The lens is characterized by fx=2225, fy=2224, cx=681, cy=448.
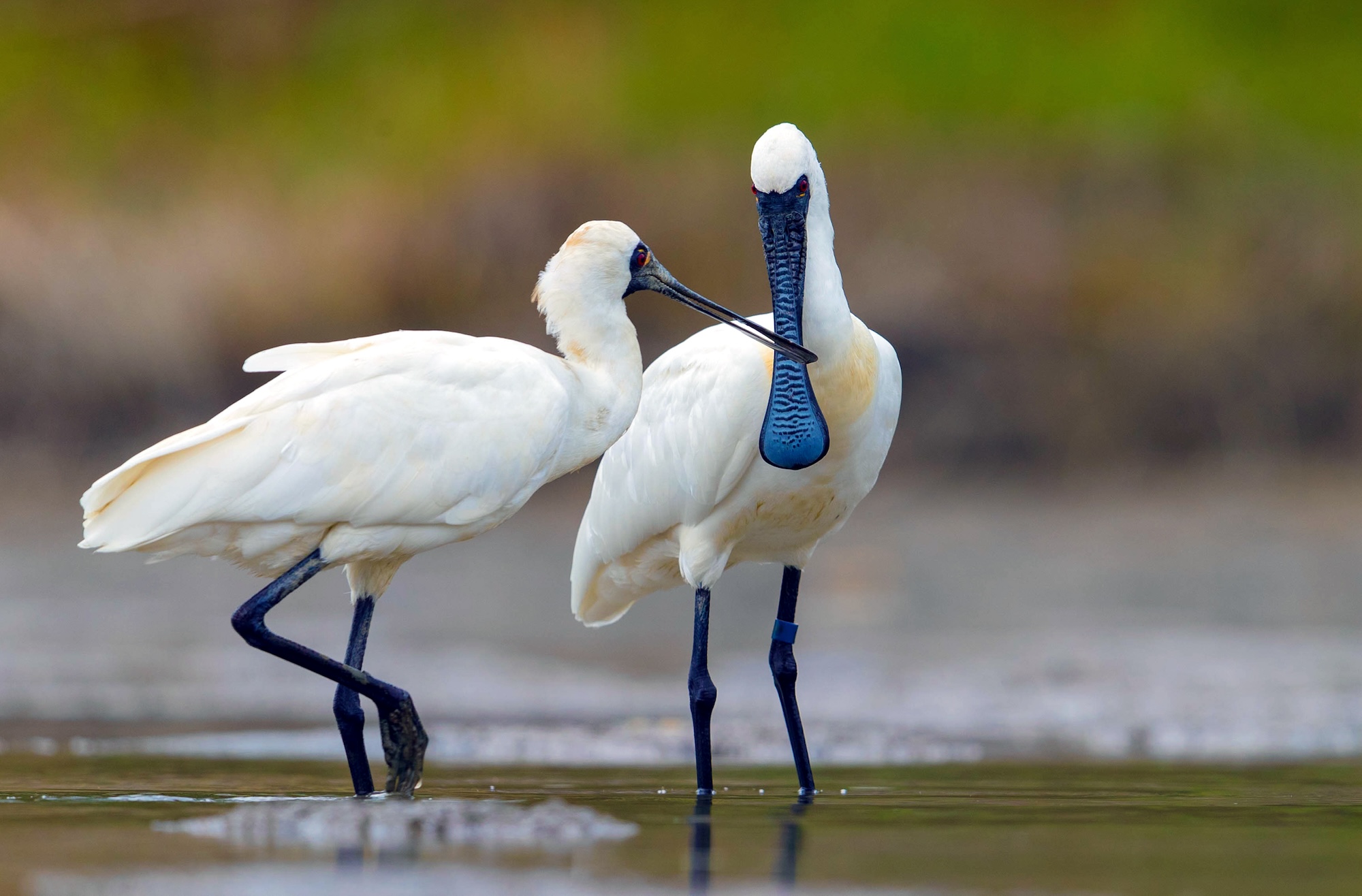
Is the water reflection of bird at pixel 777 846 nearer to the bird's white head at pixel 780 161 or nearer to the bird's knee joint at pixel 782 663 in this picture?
the bird's knee joint at pixel 782 663

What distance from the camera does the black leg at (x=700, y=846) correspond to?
5.16 m

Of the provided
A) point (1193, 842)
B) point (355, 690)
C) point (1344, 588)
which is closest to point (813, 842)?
point (1193, 842)

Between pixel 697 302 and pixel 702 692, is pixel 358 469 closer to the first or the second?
pixel 697 302

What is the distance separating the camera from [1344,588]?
13.5 metres

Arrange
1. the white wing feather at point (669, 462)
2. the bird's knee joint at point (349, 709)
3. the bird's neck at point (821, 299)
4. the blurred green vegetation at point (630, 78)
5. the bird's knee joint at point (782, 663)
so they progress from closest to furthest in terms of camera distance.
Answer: the bird's knee joint at point (349, 709)
the bird's neck at point (821, 299)
the white wing feather at point (669, 462)
the bird's knee joint at point (782, 663)
the blurred green vegetation at point (630, 78)

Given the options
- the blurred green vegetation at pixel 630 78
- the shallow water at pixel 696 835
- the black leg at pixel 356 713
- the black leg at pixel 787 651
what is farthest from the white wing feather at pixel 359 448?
the blurred green vegetation at pixel 630 78

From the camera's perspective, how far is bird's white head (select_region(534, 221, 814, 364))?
24.5 ft

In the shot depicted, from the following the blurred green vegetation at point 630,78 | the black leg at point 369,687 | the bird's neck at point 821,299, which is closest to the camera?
the black leg at point 369,687

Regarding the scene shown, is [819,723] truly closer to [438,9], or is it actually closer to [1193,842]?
[1193,842]

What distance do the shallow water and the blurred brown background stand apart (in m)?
1.24

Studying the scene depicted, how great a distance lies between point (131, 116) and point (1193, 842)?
19440 mm

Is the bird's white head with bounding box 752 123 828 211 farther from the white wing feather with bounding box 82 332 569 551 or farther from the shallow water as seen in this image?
the shallow water

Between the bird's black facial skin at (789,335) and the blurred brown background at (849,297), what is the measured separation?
1662mm

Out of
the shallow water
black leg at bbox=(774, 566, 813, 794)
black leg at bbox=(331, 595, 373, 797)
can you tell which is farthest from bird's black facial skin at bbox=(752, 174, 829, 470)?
black leg at bbox=(331, 595, 373, 797)
